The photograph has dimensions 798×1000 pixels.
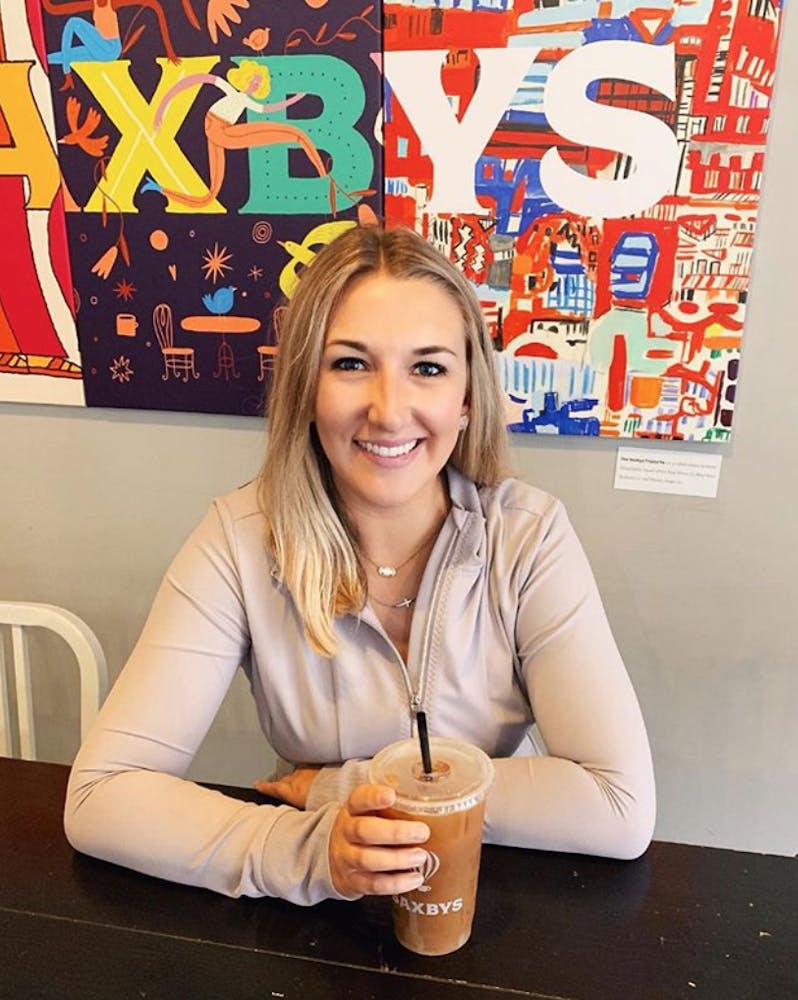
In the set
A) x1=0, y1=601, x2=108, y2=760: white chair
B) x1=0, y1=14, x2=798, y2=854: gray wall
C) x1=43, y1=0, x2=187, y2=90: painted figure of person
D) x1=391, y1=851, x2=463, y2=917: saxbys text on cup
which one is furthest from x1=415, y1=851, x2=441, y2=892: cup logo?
x1=43, y1=0, x2=187, y2=90: painted figure of person

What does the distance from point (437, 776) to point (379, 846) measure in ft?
0.27

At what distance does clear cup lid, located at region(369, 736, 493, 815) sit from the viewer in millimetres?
751

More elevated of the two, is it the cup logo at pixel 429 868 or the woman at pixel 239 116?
the woman at pixel 239 116

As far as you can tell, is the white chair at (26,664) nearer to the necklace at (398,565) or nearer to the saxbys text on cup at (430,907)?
the necklace at (398,565)

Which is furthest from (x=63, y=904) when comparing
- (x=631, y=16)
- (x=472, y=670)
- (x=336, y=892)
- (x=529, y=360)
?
(x=631, y=16)

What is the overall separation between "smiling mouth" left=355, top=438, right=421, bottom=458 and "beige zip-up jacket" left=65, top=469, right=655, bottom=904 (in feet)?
0.42

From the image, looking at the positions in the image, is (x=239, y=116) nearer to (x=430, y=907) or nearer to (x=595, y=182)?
(x=595, y=182)

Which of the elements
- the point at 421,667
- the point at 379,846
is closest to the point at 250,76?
the point at 421,667

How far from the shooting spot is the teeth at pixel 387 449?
3.62 ft

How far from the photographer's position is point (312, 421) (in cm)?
116

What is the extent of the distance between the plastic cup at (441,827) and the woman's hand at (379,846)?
0.03ft

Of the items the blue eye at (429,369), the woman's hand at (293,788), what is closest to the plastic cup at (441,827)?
the woman's hand at (293,788)

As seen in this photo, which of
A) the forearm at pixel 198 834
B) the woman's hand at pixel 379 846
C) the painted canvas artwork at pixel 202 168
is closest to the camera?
the woman's hand at pixel 379 846

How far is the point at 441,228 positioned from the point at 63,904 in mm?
1178
